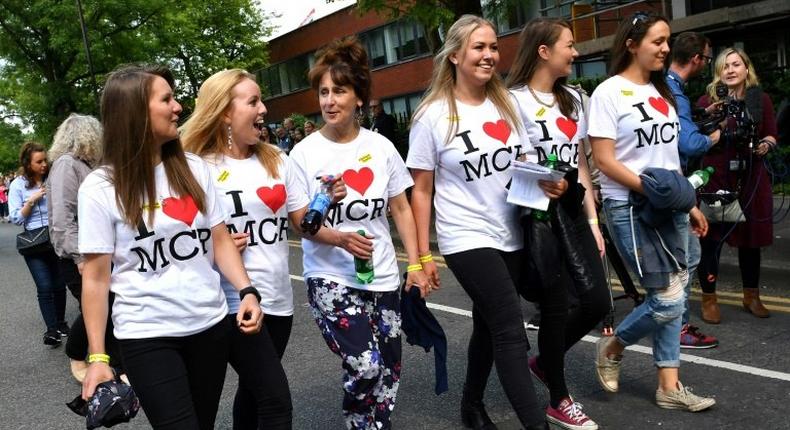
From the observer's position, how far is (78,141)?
5.68 m

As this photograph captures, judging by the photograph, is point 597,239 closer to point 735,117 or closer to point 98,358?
point 735,117

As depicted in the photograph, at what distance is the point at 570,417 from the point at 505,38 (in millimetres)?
24328

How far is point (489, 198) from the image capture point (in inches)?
147

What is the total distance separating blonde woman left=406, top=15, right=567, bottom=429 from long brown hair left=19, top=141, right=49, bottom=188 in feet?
15.7

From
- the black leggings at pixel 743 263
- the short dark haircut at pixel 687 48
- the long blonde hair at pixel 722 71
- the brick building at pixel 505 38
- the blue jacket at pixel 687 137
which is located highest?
the brick building at pixel 505 38

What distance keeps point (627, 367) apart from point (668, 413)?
821mm

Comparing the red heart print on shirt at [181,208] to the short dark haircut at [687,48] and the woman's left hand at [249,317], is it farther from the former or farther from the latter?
the short dark haircut at [687,48]

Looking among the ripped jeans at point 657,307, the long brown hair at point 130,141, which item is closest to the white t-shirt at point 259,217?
the long brown hair at point 130,141

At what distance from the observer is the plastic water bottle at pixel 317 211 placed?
331cm

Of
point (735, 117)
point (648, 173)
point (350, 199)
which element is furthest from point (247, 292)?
point (735, 117)

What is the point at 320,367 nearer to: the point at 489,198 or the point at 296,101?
the point at 489,198

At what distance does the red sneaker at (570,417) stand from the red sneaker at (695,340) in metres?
1.52

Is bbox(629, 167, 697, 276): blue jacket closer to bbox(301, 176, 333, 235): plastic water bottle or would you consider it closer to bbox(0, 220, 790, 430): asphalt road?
bbox(0, 220, 790, 430): asphalt road

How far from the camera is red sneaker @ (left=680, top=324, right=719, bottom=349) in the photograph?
5176 millimetres
